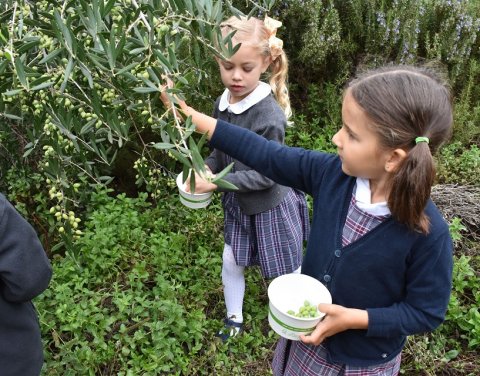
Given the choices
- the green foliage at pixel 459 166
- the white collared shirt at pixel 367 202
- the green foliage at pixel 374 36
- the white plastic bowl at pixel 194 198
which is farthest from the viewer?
the green foliage at pixel 374 36

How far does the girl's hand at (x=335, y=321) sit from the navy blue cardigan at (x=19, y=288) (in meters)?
0.69

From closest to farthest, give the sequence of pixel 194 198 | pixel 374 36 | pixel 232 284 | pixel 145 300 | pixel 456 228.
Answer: pixel 194 198, pixel 232 284, pixel 145 300, pixel 456 228, pixel 374 36

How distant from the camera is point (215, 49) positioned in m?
1.42

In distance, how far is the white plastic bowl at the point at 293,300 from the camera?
4.47ft

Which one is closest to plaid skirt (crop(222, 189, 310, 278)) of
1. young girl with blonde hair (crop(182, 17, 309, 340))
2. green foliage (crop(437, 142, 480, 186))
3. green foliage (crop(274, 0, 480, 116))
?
young girl with blonde hair (crop(182, 17, 309, 340))

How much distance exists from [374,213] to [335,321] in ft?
0.94

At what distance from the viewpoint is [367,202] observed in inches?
52.4

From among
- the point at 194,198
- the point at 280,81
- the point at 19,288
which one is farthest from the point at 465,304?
the point at 19,288

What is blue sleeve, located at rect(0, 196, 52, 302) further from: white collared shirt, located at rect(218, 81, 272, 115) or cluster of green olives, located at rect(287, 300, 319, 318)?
white collared shirt, located at rect(218, 81, 272, 115)

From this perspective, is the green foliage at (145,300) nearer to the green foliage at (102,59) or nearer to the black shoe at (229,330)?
the black shoe at (229,330)

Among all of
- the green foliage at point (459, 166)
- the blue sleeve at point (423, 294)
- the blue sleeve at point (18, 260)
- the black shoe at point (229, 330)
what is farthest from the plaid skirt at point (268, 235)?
the green foliage at point (459, 166)

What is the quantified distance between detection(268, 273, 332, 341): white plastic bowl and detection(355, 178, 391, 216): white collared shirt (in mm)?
251

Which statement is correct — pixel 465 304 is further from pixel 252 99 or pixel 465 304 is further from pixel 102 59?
pixel 102 59

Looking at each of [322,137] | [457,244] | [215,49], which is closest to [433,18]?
[322,137]
